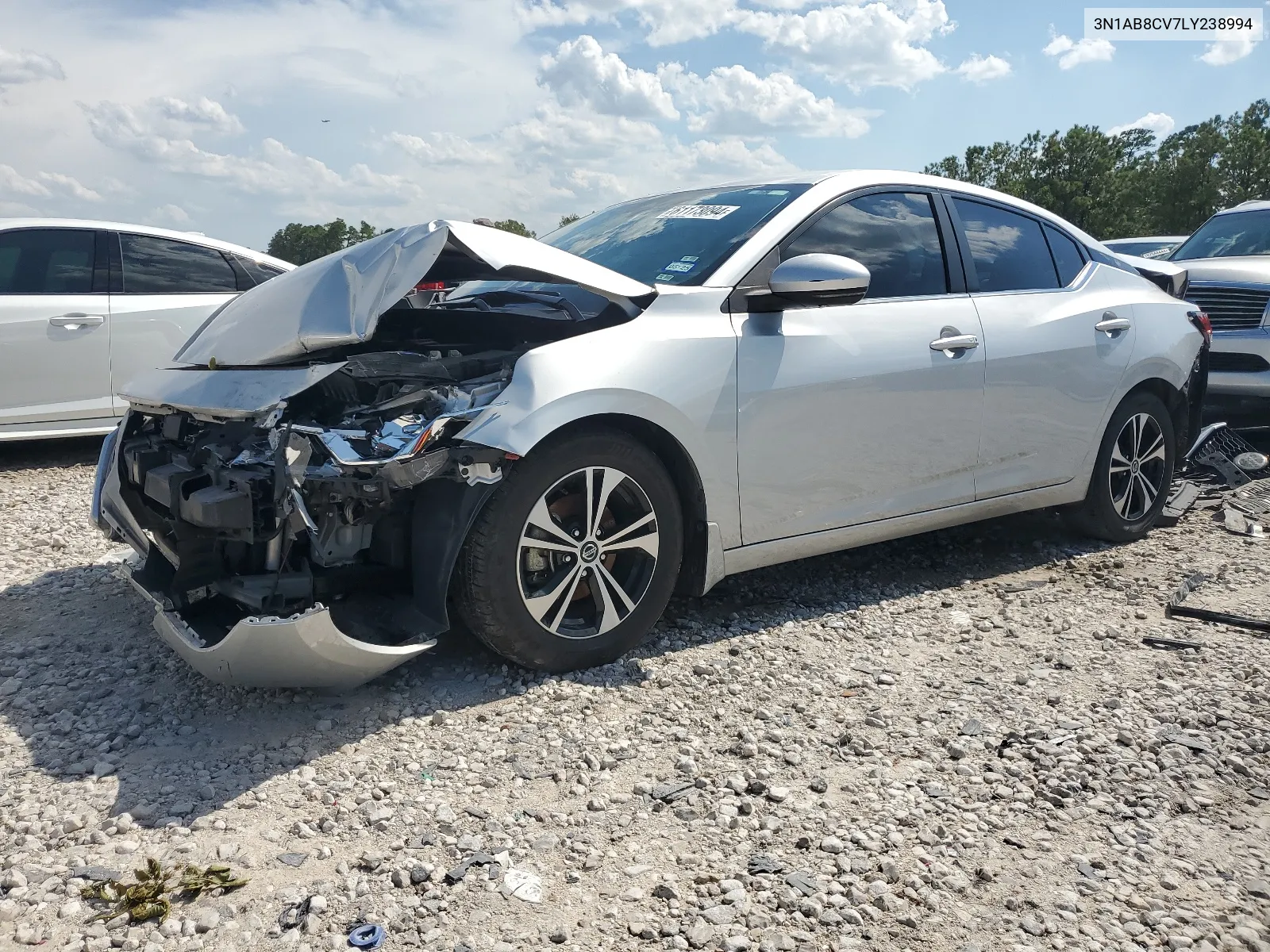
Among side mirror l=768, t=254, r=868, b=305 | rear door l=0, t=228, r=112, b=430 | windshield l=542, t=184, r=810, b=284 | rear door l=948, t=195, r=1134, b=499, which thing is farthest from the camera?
rear door l=0, t=228, r=112, b=430

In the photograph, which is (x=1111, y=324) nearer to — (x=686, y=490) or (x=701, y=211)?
(x=701, y=211)

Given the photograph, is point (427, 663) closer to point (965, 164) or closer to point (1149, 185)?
point (1149, 185)

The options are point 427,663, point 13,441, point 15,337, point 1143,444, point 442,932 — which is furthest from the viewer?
point 13,441

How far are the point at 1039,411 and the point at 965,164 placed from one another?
215 feet

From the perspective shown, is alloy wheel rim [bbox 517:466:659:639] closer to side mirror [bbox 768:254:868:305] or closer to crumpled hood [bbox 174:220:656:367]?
crumpled hood [bbox 174:220:656:367]

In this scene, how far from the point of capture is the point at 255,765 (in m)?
2.92

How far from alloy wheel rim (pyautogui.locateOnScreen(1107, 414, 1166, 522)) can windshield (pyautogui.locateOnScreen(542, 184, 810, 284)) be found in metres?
2.33

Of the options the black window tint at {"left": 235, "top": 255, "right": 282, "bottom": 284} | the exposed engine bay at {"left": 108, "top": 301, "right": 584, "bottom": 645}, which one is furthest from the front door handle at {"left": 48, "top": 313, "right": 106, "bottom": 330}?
the exposed engine bay at {"left": 108, "top": 301, "right": 584, "bottom": 645}

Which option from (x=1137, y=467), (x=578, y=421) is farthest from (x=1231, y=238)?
(x=578, y=421)

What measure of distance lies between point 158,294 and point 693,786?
6.00 m

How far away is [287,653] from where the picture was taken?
2895 mm

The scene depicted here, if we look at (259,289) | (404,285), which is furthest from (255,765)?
(259,289)

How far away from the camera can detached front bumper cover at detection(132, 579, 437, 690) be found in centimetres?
285

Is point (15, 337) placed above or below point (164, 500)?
above
